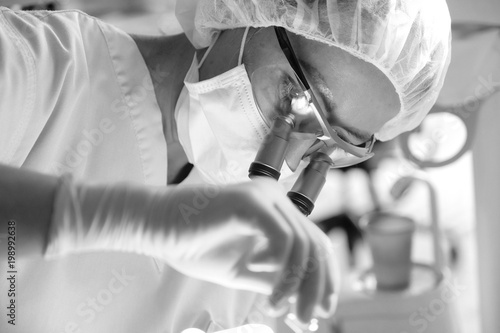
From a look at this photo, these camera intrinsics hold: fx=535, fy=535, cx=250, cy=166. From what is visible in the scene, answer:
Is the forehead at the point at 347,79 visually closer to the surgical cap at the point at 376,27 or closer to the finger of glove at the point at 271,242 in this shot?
the surgical cap at the point at 376,27

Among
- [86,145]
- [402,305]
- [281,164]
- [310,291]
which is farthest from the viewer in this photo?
[402,305]

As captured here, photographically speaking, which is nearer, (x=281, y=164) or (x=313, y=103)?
(x=281, y=164)

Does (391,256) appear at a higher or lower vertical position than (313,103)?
lower

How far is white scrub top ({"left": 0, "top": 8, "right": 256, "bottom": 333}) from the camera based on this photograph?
104 cm

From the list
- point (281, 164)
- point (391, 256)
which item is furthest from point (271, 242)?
point (391, 256)

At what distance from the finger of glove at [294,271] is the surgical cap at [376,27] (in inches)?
22.7

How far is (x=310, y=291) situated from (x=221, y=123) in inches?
24.1

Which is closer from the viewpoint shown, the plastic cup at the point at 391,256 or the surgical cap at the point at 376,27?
the surgical cap at the point at 376,27

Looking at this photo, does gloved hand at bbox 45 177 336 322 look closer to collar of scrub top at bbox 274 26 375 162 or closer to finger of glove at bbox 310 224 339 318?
finger of glove at bbox 310 224 339 318

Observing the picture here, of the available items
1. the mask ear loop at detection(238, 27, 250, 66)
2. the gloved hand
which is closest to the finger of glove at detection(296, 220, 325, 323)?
the gloved hand

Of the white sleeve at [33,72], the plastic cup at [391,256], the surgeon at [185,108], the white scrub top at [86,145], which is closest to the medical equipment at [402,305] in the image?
the plastic cup at [391,256]

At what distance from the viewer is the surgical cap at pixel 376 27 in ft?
3.71

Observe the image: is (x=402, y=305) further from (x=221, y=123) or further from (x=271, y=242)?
(x=271, y=242)

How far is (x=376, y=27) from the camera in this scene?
113cm
